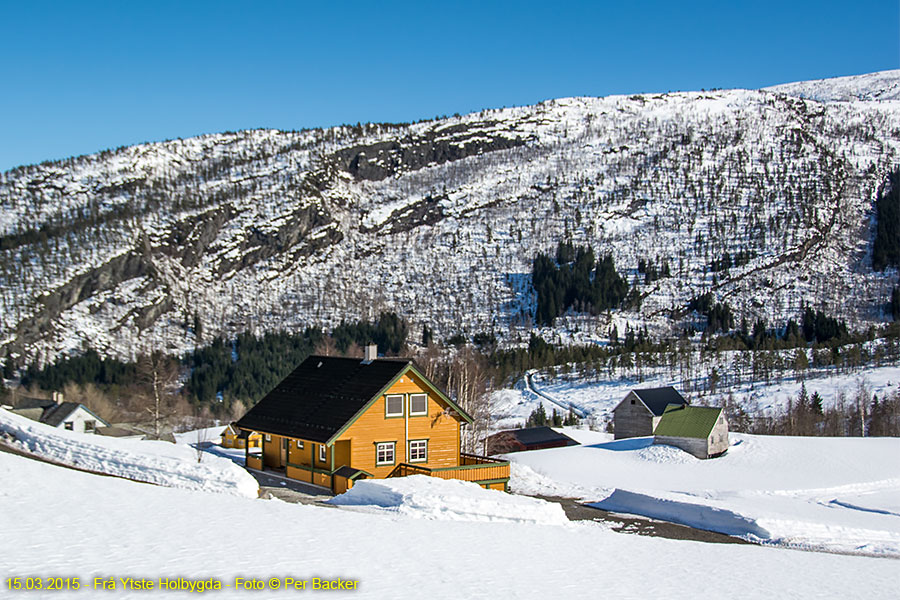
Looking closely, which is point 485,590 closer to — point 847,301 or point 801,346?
point 801,346

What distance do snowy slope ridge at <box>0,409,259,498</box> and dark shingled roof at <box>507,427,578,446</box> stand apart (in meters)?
41.0

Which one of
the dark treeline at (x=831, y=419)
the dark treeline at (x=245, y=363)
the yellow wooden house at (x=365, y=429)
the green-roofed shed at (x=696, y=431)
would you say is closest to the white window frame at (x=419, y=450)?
the yellow wooden house at (x=365, y=429)

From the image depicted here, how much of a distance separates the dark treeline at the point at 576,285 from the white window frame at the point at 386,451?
5113 inches

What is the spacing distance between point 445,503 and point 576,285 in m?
153

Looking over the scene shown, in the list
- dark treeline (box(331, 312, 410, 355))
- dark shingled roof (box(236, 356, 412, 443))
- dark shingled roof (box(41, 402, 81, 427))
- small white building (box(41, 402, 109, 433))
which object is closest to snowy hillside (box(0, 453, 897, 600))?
dark shingled roof (box(236, 356, 412, 443))

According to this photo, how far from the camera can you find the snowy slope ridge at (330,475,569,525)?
2147 centimetres

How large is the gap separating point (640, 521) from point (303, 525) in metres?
15.4

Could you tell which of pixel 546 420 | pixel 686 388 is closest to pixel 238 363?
pixel 546 420

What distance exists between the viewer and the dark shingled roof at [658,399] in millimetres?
63688

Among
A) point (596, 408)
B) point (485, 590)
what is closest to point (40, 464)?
point (485, 590)

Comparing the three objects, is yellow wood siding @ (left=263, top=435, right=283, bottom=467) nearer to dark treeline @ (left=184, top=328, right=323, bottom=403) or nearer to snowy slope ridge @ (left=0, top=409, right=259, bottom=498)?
snowy slope ridge @ (left=0, top=409, right=259, bottom=498)

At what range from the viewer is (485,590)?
46.7ft

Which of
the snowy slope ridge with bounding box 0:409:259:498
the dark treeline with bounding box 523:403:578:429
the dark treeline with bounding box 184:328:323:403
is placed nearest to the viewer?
the snowy slope ridge with bounding box 0:409:259:498

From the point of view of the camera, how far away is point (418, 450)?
118ft
